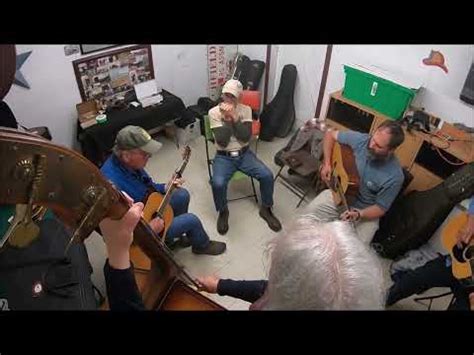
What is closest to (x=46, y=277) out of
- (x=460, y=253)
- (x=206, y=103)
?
(x=460, y=253)

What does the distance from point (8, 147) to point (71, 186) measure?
17cm

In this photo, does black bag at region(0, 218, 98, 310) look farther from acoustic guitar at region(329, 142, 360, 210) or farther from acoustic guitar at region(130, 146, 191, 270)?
acoustic guitar at region(329, 142, 360, 210)

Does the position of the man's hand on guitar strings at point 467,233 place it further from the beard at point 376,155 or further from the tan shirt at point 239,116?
the tan shirt at point 239,116

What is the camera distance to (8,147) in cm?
60

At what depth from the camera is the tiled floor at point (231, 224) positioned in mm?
2732

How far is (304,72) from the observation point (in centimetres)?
392

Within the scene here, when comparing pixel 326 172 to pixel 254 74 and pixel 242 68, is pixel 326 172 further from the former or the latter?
pixel 242 68

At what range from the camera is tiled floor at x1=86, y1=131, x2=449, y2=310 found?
2732 millimetres

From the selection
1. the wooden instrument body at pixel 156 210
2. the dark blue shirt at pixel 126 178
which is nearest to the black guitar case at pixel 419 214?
the wooden instrument body at pixel 156 210

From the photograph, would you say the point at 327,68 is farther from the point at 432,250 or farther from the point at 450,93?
the point at 432,250

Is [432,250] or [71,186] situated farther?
[432,250]

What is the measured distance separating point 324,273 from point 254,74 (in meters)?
3.54

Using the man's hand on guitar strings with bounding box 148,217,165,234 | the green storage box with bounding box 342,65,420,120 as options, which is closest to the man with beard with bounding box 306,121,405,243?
the green storage box with bounding box 342,65,420,120
